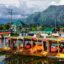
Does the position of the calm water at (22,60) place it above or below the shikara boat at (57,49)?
below

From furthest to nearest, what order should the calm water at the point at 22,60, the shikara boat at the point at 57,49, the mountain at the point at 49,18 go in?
the mountain at the point at 49,18, the shikara boat at the point at 57,49, the calm water at the point at 22,60

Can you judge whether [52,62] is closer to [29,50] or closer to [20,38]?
[29,50]

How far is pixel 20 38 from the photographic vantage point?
10875 millimetres

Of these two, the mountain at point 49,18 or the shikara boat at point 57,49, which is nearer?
the shikara boat at point 57,49

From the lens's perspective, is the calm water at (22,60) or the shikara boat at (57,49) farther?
the shikara boat at (57,49)

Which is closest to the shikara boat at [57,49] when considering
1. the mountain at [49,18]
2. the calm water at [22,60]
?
the calm water at [22,60]

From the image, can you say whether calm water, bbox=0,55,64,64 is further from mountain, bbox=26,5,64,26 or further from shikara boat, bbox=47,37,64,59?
mountain, bbox=26,5,64,26

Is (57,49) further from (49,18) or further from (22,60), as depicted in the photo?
(49,18)

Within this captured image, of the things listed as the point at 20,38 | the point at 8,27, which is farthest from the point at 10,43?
the point at 8,27

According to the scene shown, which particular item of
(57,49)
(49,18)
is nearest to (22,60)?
(57,49)

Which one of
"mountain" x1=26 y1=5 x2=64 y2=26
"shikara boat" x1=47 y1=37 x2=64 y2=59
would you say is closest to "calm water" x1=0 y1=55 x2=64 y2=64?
"shikara boat" x1=47 y1=37 x2=64 y2=59

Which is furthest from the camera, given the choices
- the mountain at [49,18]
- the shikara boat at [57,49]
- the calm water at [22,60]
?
the mountain at [49,18]

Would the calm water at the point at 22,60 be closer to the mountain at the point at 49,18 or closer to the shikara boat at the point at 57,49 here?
the shikara boat at the point at 57,49

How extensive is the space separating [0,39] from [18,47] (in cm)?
295
